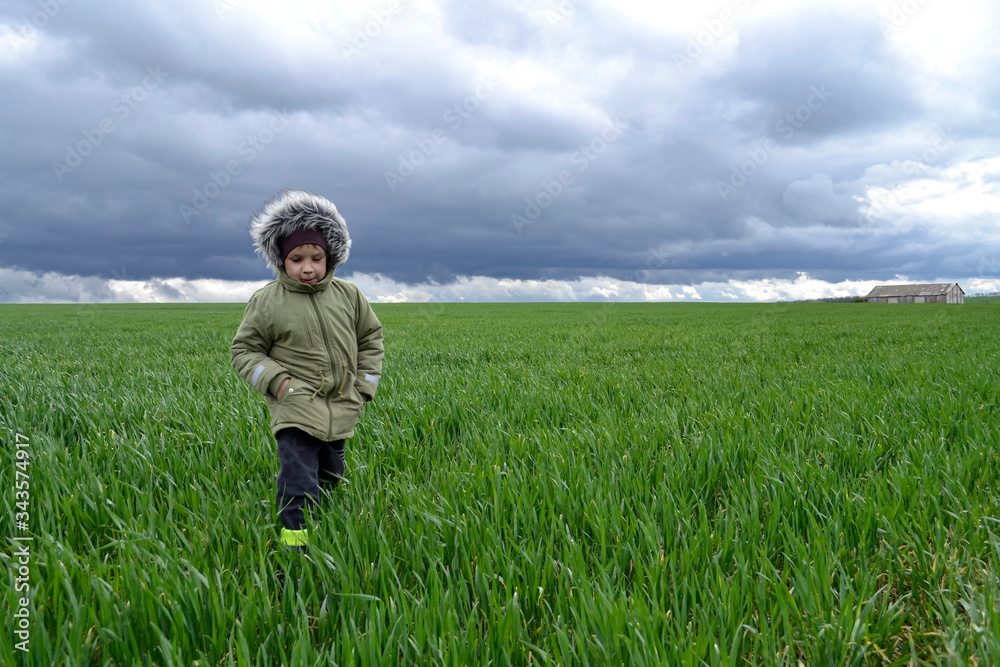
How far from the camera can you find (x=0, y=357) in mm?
9070

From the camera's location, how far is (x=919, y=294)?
9675cm

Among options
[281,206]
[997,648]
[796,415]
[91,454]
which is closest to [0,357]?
[91,454]

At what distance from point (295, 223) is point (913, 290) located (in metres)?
125

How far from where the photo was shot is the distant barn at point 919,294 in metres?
94.2

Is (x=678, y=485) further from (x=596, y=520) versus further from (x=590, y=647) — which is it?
(x=590, y=647)

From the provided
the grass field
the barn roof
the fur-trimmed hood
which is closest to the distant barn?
the barn roof

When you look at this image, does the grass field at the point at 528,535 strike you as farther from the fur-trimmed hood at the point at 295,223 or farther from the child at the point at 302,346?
the fur-trimmed hood at the point at 295,223

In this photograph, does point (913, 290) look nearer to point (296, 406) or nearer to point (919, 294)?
point (919, 294)

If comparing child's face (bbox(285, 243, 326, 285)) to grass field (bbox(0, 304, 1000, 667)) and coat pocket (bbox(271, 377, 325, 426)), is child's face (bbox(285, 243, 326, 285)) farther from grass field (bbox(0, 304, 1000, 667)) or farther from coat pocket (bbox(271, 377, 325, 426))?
grass field (bbox(0, 304, 1000, 667))

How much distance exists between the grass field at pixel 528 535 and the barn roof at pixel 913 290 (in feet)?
379

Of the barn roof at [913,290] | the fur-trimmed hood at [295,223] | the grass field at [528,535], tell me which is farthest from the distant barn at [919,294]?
the fur-trimmed hood at [295,223]

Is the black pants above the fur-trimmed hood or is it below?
below

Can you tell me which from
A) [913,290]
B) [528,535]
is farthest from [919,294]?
[528,535]

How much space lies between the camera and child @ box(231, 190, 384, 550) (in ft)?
8.25
